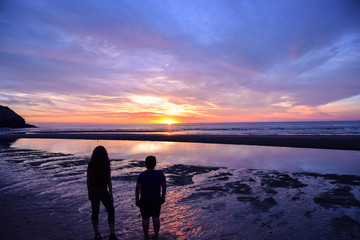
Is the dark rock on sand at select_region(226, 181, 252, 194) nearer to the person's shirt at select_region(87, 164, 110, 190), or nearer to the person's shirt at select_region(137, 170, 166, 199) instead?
the person's shirt at select_region(137, 170, 166, 199)

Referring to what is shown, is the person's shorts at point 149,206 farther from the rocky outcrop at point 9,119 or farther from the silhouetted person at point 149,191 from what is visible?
the rocky outcrop at point 9,119

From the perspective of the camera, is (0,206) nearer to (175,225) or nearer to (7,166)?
(175,225)

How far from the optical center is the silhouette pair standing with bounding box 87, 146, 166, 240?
15.1ft

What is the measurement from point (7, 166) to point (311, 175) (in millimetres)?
18562

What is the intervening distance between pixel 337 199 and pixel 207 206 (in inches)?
193

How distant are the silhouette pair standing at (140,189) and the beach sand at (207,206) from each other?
704 millimetres

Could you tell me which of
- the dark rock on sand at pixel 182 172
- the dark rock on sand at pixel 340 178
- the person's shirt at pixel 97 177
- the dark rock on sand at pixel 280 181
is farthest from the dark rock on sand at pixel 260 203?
the person's shirt at pixel 97 177

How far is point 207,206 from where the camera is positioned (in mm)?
7023

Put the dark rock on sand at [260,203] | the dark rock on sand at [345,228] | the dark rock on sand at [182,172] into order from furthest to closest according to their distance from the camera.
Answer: the dark rock on sand at [182,172], the dark rock on sand at [260,203], the dark rock on sand at [345,228]

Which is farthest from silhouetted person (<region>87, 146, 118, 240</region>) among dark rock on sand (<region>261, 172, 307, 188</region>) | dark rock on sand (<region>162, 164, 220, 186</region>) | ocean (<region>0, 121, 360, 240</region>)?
dark rock on sand (<region>261, 172, 307, 188</region>)

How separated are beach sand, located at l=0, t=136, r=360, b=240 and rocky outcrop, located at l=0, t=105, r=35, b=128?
4836 inches

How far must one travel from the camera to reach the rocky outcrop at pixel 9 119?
105000 millimetres

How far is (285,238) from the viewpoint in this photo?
16.4 feet

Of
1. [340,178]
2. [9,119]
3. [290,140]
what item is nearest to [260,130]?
[290,140]
